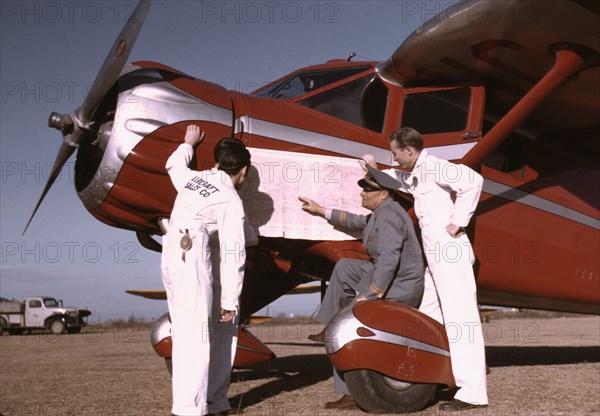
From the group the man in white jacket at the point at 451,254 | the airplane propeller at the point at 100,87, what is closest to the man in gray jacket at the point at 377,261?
the man in white jacket at the point at 451,254

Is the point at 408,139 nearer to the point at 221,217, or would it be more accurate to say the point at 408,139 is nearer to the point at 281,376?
the point at 221,217

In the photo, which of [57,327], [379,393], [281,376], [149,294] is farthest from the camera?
[149,294]

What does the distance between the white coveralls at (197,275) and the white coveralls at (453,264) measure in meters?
1.52

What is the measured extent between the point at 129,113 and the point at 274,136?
1.18 metres

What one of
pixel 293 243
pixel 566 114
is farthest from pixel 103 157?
pixel 566 114

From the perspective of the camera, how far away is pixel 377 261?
14.8 ft

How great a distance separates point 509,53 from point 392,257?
228 centimetres

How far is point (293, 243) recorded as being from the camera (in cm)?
530

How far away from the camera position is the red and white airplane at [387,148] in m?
4.49

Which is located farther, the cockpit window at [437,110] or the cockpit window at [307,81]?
the cockpit window at [307,81]

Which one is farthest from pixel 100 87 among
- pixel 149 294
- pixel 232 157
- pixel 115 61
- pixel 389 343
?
pixel 149 294

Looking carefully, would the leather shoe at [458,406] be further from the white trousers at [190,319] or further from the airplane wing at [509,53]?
the airplane wing at [509,53]

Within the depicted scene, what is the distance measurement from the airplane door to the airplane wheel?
2142 mm

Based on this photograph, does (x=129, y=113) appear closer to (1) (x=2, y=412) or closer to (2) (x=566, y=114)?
(1) (x=2, y=412)
